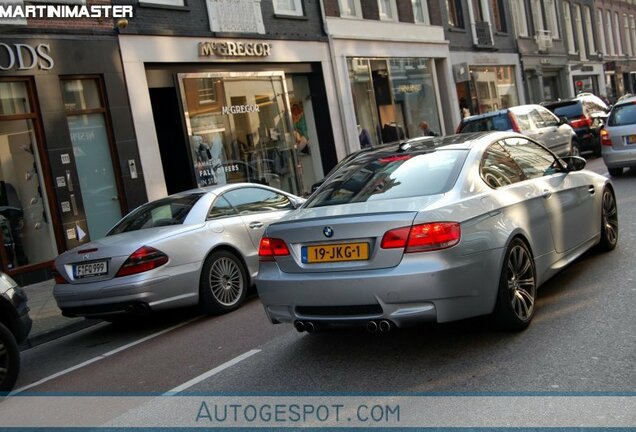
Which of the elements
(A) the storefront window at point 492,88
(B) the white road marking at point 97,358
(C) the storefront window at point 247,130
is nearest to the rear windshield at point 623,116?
(C) the storefront window at point 247,130

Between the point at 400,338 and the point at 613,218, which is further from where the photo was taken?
the point at 613,218

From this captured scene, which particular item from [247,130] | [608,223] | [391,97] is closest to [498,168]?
[608,223]

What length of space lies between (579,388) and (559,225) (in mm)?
2247

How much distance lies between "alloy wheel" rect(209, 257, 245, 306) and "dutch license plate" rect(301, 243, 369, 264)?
292cm

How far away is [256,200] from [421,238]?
179 inches

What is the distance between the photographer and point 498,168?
557cm

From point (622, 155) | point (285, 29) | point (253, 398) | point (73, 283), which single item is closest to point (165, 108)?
point (285, 29)

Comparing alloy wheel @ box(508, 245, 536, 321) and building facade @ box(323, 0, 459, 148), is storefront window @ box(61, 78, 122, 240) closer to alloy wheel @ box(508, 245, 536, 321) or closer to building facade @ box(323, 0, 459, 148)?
building facade @ box(323, 0, 459, 148)

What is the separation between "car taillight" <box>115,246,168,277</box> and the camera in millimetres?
6965

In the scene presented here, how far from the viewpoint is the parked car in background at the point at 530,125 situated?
15.2m

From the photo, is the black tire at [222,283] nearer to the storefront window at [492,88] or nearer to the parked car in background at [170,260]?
the parked car in background at [170,260]

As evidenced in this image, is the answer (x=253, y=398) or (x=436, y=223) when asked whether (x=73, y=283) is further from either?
(x=436, y=223)

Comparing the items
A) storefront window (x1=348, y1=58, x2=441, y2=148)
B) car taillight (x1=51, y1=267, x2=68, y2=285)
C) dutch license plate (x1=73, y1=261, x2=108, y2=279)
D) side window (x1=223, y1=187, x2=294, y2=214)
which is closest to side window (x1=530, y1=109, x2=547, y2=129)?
storefront window (x1=348, y1=58, x2=441, y2=148)

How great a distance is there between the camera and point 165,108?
1527 cm
